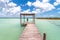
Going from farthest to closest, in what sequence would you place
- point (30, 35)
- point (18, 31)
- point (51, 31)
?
1. point (51, 31)
2. point (18, 31)
3. point (30, 35)

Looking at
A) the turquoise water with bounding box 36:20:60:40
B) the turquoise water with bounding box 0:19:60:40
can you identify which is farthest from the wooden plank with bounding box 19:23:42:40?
the turquoise water with bounding box 36:20:60:40

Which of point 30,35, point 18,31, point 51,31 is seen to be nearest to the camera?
point 30,35

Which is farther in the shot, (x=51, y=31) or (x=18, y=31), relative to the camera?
(x=51, y=31)

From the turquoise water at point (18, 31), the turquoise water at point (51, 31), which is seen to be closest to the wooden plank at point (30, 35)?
the turquoise water at point (18, 31)

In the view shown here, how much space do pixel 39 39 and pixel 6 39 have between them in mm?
2736

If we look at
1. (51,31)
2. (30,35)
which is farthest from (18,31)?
(30,35)

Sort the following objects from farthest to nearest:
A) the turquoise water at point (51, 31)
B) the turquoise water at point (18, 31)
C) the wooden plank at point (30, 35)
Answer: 1. the turquoise water at point (51, 31)
2. the turquoise water at point (18, 31)
3. the wooden plank at point (30, 35)

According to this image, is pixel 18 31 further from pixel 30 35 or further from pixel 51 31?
pixel 30 35

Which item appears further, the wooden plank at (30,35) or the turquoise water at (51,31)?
the turquoise water at (51,31)

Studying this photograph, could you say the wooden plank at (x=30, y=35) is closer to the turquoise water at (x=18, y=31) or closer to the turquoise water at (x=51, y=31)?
the turquoise water at (x=18, y=31)

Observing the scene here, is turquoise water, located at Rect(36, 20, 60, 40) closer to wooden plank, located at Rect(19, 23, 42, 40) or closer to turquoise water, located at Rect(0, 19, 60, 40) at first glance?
turquoise water, located at Rect(0, 19, 60, 40)

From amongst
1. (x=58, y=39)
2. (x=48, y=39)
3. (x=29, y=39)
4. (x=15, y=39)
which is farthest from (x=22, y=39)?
(x=58, y=39)

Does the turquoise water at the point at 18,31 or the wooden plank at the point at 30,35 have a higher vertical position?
the wooden plank at the point at 30,35

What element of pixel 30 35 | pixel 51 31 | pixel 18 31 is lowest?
pixel 51 31
